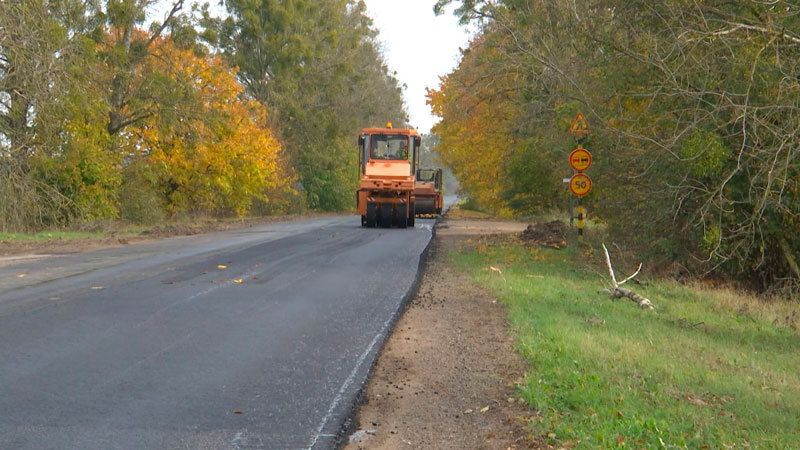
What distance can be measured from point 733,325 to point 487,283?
4.53 meters

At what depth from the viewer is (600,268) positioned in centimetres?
1906

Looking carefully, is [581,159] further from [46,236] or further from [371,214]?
[46,236]

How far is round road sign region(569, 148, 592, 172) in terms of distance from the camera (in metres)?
20.2

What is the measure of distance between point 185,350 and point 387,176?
27.2 metres

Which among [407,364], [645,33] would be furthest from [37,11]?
[407,364]

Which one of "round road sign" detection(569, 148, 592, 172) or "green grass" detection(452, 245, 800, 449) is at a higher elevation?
"round road sign" detection(569, 148, 592, 172)

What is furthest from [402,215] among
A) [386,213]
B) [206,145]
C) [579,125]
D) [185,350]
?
[185,350]

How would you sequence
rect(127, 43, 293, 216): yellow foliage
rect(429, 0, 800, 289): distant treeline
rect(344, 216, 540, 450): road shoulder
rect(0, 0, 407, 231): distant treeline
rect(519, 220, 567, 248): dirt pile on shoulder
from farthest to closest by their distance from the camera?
1. rect(127, 43, 293, 216): yellow foliage
2. rect(0, 0, 407, 231): distant treeline
3. rect(519, 220, 567, 248): dirt pile on shoulder
4. rect(429, 0, 800, 289): distant treeline
5. rect(344, 216, 540, 450): road shoulder

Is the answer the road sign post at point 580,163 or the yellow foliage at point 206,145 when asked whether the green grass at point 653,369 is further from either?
the yellow foliage at point 206,145

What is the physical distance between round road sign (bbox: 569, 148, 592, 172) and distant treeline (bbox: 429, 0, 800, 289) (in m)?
0.35

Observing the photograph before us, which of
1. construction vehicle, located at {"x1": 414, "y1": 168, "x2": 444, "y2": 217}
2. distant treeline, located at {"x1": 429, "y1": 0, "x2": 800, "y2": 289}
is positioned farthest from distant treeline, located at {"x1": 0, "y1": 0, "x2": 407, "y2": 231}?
distant treeline, located at {"x1": 429, "y1": 0, "x2": 800, "y2": 289}

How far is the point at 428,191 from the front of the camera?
49875 millimetres

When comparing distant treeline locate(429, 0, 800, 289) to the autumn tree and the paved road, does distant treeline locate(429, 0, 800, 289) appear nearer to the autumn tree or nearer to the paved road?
the paved road

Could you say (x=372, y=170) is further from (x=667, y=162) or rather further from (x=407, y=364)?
(x=407, y=364)
